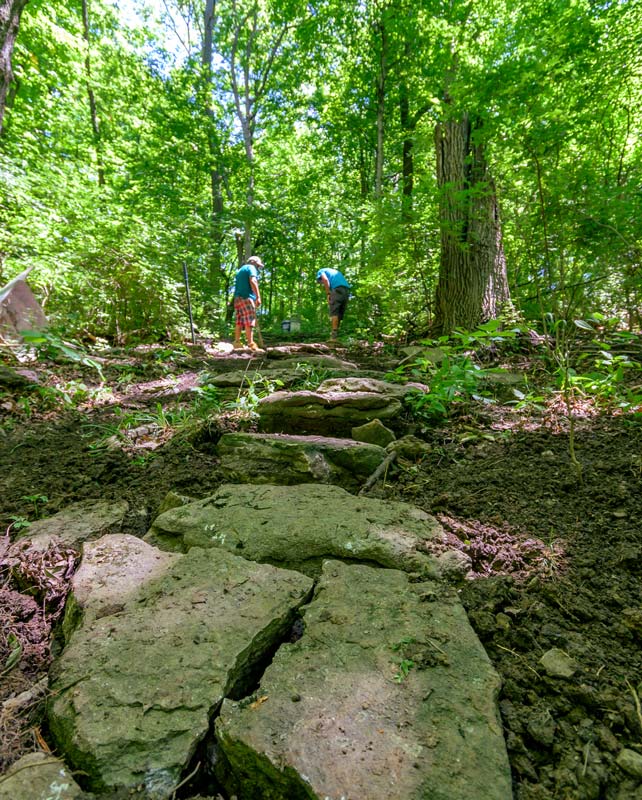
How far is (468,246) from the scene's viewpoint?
194 inches

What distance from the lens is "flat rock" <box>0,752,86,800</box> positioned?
794mm

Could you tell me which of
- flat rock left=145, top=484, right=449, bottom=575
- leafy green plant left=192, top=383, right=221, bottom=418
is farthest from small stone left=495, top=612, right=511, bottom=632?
leafy green plant left=192, top=383, right=221, bottom=418

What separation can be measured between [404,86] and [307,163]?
5058mm

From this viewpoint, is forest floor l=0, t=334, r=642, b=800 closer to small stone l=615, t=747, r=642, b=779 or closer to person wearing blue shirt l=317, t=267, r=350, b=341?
small stone l=615, t=747, r=642, b=779

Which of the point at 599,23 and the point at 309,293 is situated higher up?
the point at 599,23

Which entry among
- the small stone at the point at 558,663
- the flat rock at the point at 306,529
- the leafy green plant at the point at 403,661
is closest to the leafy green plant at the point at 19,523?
the flat rock at the point at 306,529

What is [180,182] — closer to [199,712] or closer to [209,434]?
[209,434]

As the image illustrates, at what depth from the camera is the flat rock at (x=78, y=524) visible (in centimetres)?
173

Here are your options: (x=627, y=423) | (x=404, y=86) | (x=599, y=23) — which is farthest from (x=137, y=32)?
(x=627, y=423)

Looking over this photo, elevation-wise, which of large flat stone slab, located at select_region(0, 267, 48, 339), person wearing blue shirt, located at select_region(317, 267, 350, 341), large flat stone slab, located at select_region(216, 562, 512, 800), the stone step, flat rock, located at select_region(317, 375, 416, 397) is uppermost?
person wearing blue shirt, located at select_region(317, 267, 350, 341)

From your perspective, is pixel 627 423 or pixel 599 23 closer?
pixel 627 423

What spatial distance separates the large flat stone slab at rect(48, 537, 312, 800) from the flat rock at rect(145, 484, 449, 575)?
0.15m

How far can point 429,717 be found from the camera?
91 cm

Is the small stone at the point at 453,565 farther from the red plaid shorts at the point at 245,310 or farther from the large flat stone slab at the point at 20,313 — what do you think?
the red plaid shorts at the point at 245,310
